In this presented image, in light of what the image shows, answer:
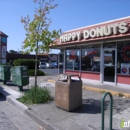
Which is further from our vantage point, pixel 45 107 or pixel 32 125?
pixel 45 107

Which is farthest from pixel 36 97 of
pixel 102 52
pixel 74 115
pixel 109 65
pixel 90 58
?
pixel 90 58

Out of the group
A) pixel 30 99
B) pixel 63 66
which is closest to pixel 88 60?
pixel 63 66

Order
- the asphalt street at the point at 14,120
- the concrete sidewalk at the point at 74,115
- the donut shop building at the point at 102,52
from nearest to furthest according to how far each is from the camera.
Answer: the concrete sidewalk at the point at 74,115, the asphalt street at the point at 14,120, the donut shop building at the point at 102,52

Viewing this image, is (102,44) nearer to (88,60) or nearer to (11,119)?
(88,60)

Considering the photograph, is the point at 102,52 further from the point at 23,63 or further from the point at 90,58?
the point at 23,63

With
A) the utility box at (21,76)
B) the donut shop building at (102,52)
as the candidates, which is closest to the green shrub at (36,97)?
the utility box at (21,76)

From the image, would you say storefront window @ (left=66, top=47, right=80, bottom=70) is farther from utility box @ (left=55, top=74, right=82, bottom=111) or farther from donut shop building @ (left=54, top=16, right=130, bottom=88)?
utility box @ (left=55, top=74, right=82, bottom=111)

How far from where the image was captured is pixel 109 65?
10.9 meters

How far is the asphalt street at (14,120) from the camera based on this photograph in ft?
16.1

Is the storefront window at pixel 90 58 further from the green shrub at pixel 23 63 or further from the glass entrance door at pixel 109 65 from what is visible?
the green shrub at pixel 23 63

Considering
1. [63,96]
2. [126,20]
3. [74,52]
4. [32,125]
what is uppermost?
[126,20]

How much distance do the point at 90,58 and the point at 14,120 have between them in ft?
26.1

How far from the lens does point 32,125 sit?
5.07 metres

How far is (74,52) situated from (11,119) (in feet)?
28.9
